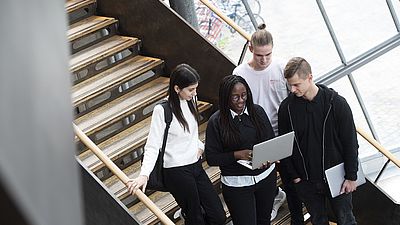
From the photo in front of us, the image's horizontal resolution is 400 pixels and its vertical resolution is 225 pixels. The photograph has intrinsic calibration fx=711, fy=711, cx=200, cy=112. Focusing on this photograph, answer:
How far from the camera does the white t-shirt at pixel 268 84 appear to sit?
4375mm

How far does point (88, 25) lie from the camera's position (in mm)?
6160

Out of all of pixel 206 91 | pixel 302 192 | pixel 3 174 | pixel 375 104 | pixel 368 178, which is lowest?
pixel 375 104

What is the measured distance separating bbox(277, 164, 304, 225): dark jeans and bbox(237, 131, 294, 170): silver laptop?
41 centimetres

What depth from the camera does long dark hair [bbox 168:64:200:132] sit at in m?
3.99

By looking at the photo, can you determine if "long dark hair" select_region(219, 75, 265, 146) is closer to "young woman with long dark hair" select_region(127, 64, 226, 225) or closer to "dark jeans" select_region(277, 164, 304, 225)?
"young woman with long dark hair" select_region(127, 64, 226, 225)

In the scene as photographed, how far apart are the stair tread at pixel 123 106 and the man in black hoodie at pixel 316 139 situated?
5.12ft

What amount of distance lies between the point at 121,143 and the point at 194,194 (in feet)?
4.04

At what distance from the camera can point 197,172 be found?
14.3ft

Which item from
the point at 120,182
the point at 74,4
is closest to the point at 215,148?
the point at 120,182

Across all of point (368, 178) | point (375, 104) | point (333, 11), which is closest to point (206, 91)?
point (368, 178)

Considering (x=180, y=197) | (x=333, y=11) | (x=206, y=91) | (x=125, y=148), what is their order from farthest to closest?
(x=333, y=11) < (x=206, y=91) < (x=125, y=148) < (x=180, y=197)

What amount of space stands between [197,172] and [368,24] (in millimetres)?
7191

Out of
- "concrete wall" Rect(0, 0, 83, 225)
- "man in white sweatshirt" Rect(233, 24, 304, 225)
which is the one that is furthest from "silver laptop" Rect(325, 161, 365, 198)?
"concrete wall" Rect(0, 0, 83, 225)

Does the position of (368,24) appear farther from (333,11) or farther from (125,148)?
(125,148)
